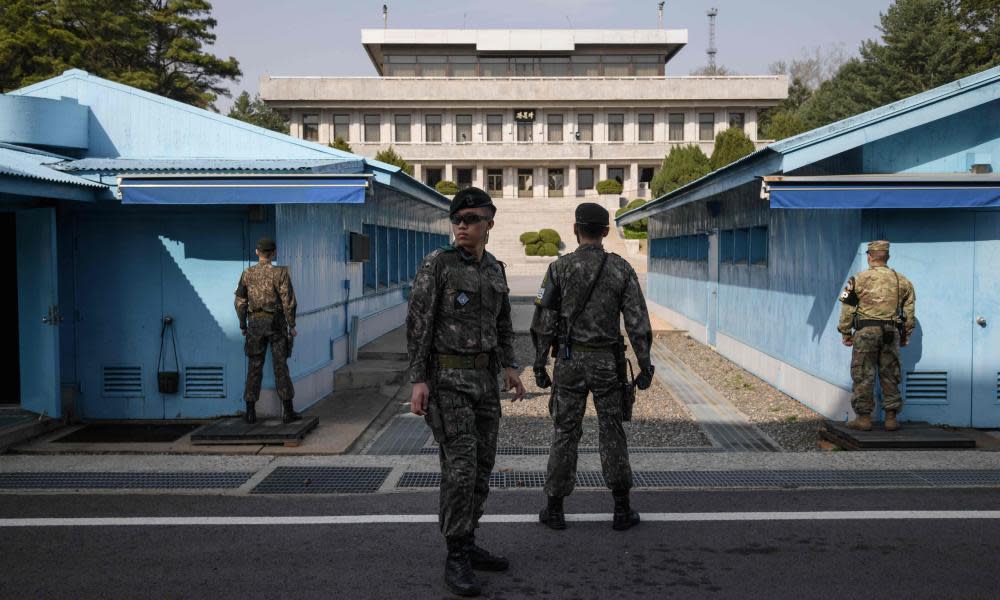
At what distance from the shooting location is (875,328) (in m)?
7.80

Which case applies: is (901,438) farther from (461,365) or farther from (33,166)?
(33,166)

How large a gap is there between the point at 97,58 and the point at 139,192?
3870 cm

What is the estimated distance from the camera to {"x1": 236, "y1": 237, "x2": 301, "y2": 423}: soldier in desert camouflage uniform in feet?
27.1

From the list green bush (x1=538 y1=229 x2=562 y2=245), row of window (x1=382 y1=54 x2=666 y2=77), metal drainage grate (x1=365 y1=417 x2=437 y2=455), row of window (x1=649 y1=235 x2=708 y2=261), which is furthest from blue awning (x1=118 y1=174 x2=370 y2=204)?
row of window (x1=382 y1=54 x2=666 y2=77)

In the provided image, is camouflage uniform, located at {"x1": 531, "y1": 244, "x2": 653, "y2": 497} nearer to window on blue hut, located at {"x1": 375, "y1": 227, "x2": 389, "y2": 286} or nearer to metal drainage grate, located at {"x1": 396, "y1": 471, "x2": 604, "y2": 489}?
metal drainage grate, located at {"x1": 396, "y1": 471, "x2": 604, "y2": 489}

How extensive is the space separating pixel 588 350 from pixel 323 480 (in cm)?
270

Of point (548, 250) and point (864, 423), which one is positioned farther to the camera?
point (548, 250)

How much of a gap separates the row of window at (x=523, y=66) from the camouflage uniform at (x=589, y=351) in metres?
66.7

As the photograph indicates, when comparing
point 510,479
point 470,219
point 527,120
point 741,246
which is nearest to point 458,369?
point 470,219

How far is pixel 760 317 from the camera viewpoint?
40.2ft

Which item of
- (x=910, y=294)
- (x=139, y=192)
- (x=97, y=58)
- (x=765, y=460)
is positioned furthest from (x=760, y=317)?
(x=97, y=58)

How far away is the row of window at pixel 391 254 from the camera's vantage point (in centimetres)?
1452

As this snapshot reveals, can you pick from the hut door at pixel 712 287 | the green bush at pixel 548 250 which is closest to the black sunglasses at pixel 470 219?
the hut door at pixel 712 287

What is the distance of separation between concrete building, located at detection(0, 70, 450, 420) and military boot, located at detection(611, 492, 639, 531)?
404 cm
